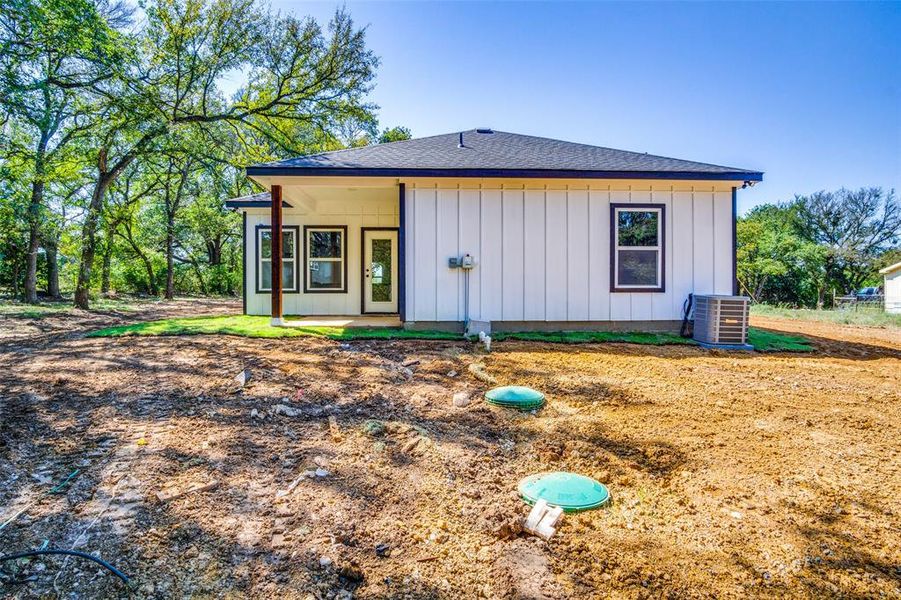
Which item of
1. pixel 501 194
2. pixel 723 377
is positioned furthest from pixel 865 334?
pixel 501 194

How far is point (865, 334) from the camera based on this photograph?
8.97 m

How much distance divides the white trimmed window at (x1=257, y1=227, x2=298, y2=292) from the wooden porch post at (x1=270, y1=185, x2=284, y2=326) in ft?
7.98

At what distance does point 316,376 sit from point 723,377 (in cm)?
432

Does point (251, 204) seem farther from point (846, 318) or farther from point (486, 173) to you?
→ point (846, 318)

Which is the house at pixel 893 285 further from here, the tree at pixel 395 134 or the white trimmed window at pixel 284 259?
the white trimmed window at pixel 284 259

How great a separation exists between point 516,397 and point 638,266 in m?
4.85

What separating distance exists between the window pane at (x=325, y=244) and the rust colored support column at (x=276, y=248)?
242 cm

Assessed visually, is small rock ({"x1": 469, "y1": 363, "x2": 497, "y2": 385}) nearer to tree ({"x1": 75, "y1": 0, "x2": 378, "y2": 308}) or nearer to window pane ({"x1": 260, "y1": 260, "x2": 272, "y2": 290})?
window pane ({"x1": 260, "y1": 260, "x2": 272, "y2": 290})

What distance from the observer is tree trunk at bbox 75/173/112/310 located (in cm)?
1165

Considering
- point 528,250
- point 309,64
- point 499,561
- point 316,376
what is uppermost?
point 309,64

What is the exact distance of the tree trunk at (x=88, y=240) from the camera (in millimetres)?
11648

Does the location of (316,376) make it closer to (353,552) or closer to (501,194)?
(353,552)

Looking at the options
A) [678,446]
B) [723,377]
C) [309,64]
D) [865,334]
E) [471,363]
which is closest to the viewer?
[678,446]

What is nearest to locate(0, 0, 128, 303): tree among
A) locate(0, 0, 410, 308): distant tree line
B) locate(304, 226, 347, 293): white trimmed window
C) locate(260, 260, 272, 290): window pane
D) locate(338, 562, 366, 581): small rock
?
locate(0, 0, 410, 308): distant tree line
